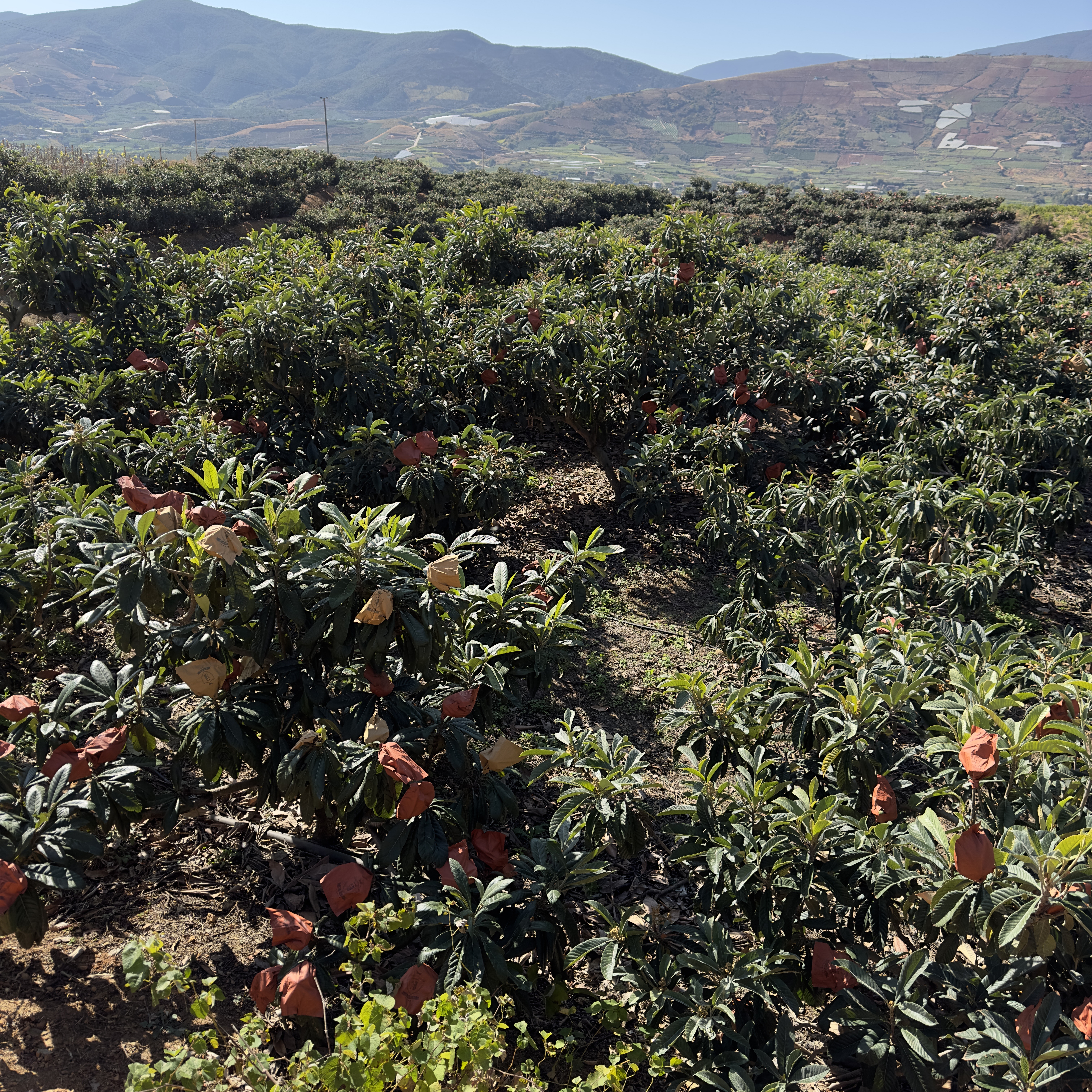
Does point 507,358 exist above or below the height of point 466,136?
below

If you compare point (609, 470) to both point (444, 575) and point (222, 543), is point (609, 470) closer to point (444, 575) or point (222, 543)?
point (444, 575)

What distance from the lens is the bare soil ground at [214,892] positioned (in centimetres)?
228

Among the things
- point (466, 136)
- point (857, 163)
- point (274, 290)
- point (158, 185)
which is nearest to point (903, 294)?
point (274, 290)

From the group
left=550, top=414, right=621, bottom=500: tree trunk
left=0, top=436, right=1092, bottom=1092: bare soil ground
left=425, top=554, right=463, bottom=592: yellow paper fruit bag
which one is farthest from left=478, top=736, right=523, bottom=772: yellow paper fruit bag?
left=550, top=414, right=621, bottom=500: tree trunk

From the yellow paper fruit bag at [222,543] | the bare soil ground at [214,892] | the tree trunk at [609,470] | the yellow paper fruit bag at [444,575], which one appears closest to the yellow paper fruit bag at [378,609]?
the yellow paper fruit bag at [444,575]

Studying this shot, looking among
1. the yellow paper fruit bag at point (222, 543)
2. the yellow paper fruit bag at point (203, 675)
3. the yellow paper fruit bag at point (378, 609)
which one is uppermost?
the yellow paper fruit bag at point (222, 543)

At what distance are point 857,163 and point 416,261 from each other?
730 feet

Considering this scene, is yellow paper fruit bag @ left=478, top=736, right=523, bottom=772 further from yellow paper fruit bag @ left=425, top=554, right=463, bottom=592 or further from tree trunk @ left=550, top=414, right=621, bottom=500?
tree trunk @ left=550, top=414, right=621, bottom=500

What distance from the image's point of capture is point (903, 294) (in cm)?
916

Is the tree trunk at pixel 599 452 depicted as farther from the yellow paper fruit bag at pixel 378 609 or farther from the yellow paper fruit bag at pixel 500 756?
the yellow paper fruit bag at pixel 378 609

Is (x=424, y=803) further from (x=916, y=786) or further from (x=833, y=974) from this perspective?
(x=916, y=786)

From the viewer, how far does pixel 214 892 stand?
291cm

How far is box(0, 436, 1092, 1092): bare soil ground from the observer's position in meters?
2.28

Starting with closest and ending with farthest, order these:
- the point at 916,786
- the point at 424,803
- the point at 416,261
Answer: the point at 424,803, the point at 916,786, the point at 416,261
